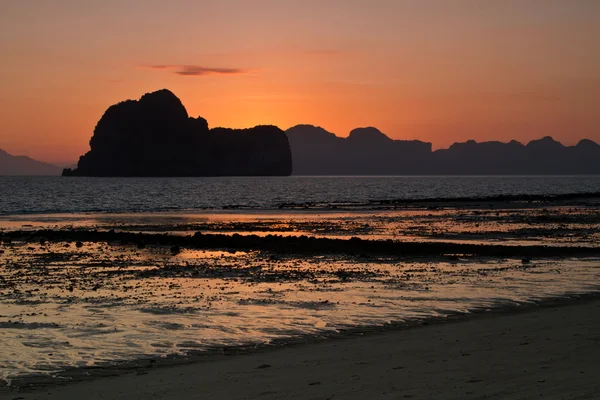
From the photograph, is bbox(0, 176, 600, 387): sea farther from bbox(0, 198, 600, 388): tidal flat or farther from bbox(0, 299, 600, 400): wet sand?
bbox(0, 299, 600, 400): wet sand

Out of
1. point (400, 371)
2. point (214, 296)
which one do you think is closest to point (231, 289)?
point (214, 296)

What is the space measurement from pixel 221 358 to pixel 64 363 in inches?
109

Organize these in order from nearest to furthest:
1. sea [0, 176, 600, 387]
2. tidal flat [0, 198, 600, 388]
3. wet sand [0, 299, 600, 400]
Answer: wet sand [0, 299, 600, 400]
sea [0, 176, 600, 387]
tidal flat [0, 198, 600, 388]

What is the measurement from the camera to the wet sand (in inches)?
373

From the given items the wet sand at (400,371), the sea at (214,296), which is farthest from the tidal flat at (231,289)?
the wet sand at (400,371)

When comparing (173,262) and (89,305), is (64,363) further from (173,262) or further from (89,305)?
(173,262)

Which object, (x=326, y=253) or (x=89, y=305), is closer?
(x=89, y=305)

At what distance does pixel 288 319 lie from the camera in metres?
15.9

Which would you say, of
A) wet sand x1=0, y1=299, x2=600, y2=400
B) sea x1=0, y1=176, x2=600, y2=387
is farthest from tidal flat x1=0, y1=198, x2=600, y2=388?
wet sand x1=0, y1=299, x2=600, y2=400

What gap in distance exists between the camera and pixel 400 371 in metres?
10.7

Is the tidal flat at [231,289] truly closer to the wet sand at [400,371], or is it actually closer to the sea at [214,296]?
the sea at [214,296]

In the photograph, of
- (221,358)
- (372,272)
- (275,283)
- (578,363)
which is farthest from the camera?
(372,272)

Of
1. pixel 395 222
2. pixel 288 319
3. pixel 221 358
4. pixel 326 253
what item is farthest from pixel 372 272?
pixel 395 222

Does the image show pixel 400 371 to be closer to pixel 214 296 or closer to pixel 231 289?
pixel 214 296
